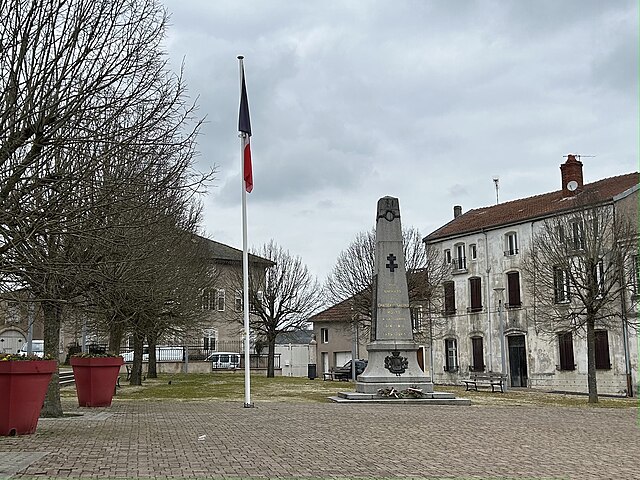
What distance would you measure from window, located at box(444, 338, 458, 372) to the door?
438cm

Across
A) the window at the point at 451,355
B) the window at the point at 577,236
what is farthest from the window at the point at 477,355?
the window at the point at 577,236

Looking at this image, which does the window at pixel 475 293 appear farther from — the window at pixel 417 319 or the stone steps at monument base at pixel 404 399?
the stone steps at monument base at pixel 404 399

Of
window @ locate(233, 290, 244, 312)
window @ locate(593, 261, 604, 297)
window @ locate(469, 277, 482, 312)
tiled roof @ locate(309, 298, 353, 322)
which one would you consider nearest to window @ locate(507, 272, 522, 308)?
window @ locate(469, 277, 482, 312)

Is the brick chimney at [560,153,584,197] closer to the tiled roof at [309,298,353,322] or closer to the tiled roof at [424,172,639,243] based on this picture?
the tiled roof at [424,172,639,243]

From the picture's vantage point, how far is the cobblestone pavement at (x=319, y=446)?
8.72 m

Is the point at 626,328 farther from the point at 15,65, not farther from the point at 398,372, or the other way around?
the point at 15,65

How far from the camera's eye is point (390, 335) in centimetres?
2372

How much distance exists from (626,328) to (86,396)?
85.9ft

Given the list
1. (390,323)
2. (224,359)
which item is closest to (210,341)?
(224,359)

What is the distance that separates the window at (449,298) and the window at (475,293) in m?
1.63

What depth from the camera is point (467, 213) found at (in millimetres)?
51188

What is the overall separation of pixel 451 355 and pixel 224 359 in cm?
1579

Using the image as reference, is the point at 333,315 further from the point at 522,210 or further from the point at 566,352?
the point at 566,352

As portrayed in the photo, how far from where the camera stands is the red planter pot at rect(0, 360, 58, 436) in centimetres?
1143
